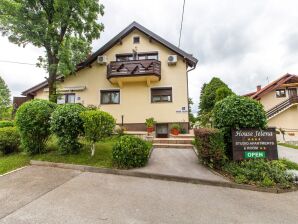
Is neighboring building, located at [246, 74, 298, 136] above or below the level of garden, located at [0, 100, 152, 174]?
above

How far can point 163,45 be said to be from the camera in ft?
44.9

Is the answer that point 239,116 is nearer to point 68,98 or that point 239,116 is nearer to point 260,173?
point 260,173

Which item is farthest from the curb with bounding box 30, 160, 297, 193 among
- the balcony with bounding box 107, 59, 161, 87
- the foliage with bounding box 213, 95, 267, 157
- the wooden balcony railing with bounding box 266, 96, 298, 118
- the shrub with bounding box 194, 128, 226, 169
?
the wooden balcony railing with bounding box 266, 96, 298, 118

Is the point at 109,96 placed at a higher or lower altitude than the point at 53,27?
lower

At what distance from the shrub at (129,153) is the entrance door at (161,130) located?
6.72 metres

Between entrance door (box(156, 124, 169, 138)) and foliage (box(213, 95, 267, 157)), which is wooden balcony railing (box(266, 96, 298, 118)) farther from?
foliage (box(213, 95, 267, 157))

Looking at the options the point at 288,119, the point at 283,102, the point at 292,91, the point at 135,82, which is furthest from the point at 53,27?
the point at 292,91

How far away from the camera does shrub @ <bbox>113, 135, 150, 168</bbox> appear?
6.13m

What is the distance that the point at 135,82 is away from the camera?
44.9 feet

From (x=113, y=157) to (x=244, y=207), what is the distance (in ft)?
13.9

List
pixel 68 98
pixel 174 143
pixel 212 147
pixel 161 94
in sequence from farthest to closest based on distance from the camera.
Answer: pixel 68 98 → pixel 161 94 → pixel 174 143 → pixel 212 147

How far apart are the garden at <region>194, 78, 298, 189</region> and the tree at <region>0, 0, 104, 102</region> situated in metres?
10.2

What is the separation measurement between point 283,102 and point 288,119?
2.03 m

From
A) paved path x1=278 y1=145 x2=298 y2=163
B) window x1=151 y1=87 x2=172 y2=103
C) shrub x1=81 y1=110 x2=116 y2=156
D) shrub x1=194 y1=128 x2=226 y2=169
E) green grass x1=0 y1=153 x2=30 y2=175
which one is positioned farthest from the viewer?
window x1=151 y1=87 x2=172 y2=103
